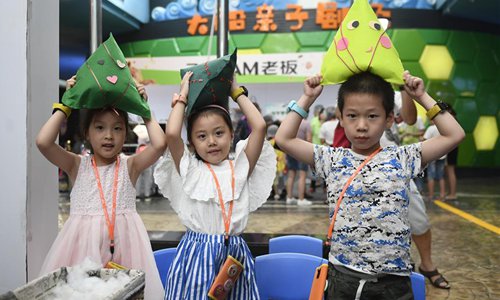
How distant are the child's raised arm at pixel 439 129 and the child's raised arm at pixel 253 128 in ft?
1.84

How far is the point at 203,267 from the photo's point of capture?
1.61m

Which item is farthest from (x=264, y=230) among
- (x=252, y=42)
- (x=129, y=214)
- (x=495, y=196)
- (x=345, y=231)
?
(x=252, y=42)

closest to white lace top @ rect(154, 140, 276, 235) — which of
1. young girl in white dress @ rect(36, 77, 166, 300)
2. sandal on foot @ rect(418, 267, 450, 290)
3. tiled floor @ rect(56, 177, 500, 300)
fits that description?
young girl in white dress @ rect(36, 77, 166, 300)

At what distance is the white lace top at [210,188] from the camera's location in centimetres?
168

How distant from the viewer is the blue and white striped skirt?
1606 millimetres

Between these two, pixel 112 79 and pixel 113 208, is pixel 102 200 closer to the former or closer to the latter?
pixel 113 208

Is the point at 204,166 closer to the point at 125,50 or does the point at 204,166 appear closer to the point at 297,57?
the point at 297,57

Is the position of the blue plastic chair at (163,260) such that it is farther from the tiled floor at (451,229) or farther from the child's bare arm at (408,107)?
the tiled floor at (451,229)

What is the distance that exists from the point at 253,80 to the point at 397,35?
10.3 feet

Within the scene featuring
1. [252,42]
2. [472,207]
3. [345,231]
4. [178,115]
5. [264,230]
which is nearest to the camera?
[345,231]

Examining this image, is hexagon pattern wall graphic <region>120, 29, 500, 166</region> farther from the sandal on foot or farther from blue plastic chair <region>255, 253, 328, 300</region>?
blue plastic chair <region>255, 253, 328, 300</region>

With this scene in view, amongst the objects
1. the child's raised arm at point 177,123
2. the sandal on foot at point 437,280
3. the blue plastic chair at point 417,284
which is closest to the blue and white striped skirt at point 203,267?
the child's raised arm at point 177,123

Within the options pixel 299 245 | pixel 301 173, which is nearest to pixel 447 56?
pixel 301 173

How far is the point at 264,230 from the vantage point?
4.38m
